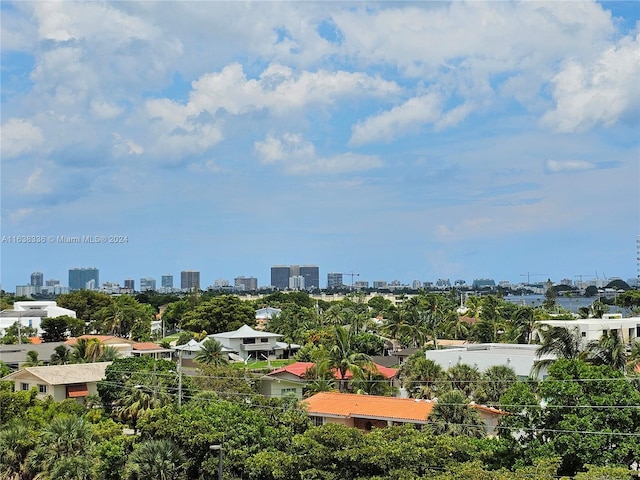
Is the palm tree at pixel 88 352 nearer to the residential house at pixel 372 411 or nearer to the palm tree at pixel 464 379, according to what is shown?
the residential house at pixel 372 411

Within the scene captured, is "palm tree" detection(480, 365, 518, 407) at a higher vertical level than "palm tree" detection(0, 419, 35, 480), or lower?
higher

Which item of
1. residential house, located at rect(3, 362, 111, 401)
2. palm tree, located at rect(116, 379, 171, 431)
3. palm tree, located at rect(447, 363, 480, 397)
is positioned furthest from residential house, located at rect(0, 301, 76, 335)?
palm tree, located at rect(447, 363, 480, 397)

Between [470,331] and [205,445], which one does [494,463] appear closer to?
[205,445]

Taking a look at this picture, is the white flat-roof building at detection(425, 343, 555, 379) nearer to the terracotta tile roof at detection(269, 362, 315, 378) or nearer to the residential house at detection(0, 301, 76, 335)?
the terracotta tile roof at detection(269, 362, 315, 378)

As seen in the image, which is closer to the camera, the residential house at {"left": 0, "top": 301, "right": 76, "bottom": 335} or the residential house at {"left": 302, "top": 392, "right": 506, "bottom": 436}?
the residential house at {"left": 302, "top": 392, "right": 506, "bottom": 436}

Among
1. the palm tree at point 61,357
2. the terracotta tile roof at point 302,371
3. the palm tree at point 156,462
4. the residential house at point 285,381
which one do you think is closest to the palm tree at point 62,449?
the palm tree at point 156,462
